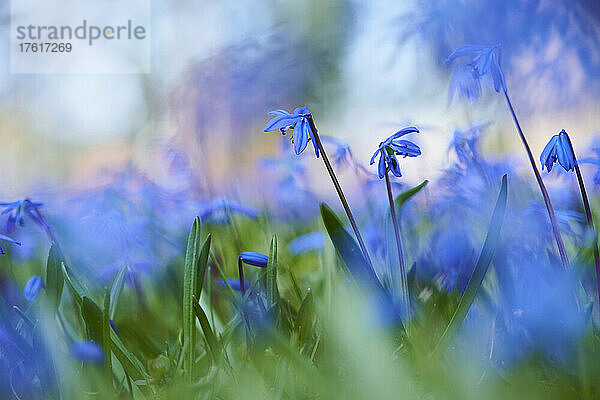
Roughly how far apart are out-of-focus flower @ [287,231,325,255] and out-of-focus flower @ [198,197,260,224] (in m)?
0.07

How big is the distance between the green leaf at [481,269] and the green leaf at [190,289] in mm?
191


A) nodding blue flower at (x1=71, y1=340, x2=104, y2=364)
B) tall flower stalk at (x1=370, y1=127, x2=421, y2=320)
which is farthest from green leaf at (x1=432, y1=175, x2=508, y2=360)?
nodding blue flower at (x1=71, y1=340, x2=104, y2=364)

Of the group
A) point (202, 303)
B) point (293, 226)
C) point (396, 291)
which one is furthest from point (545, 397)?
point (293, 226)

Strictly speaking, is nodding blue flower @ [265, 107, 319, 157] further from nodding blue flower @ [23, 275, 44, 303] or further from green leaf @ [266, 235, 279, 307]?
nodding blue flower @ [23, 275, 44, 303]

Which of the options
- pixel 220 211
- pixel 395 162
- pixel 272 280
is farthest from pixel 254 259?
pixel 220 211

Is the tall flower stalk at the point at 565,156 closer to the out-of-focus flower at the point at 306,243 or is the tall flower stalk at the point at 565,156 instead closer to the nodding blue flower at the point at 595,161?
the nodding blue flower at the point at 595,161

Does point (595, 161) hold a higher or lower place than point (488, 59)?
lower

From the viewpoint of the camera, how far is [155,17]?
78 cm

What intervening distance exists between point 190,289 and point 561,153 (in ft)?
1.14

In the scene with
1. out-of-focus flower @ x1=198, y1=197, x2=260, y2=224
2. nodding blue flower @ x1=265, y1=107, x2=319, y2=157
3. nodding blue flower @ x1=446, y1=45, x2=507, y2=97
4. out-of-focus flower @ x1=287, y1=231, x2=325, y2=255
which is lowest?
out-of-focus flower @ x1=287, y1=231, x2=325, y2=255

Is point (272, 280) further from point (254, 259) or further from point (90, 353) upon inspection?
point (90, 353)

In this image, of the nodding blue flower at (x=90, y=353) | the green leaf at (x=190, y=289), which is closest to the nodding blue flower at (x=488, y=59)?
the green leaf at (x=190, y=289)

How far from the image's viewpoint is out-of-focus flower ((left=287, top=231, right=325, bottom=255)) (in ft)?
2.44

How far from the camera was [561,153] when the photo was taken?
525 mm
